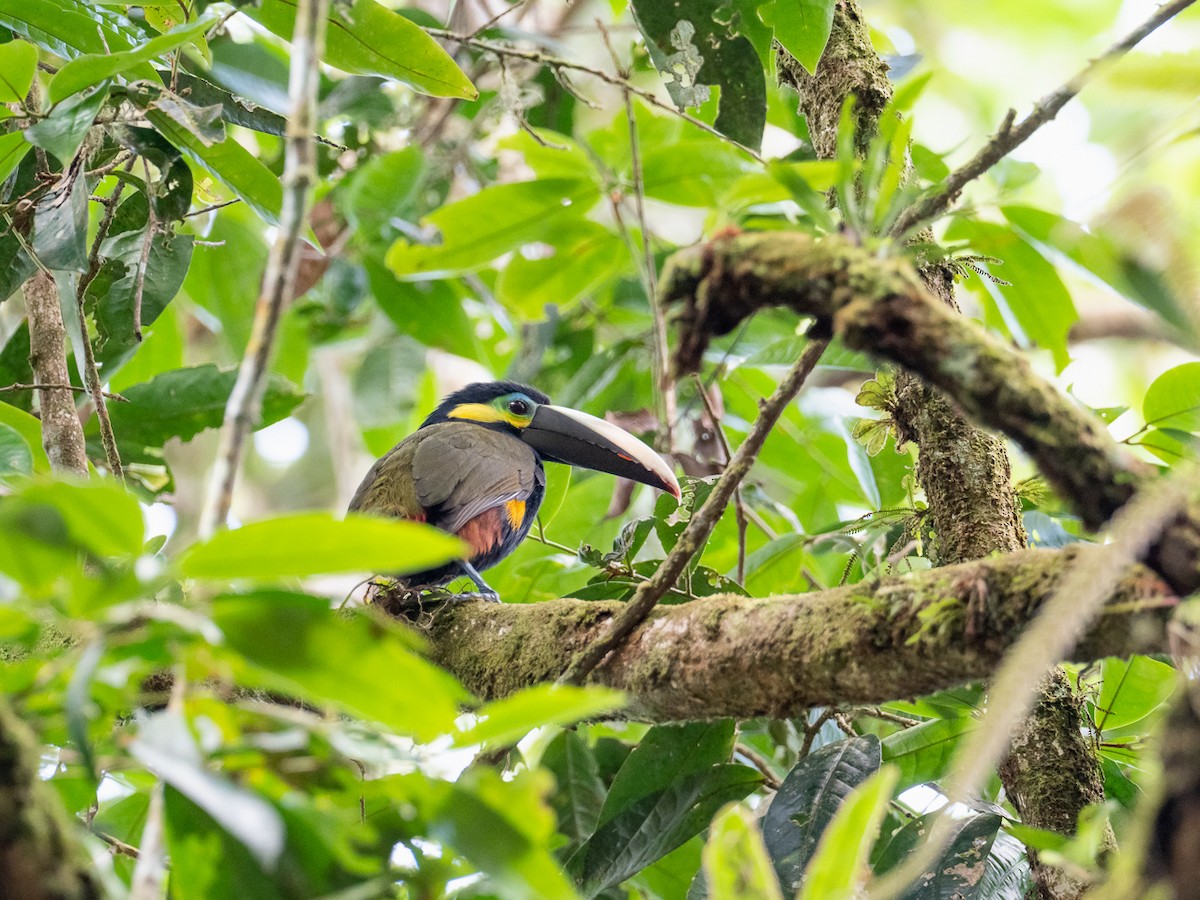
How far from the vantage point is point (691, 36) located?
255cm

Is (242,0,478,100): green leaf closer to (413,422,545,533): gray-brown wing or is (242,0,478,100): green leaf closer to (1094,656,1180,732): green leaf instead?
(413,422,545,533): gray-brown wing

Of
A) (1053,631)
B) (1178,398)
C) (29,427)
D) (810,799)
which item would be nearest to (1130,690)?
(1178,398)

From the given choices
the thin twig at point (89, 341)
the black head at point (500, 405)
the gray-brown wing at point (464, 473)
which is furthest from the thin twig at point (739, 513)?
the thin twig at point (89, 341)

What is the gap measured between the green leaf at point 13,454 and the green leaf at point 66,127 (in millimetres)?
597

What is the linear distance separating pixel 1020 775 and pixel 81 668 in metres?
1.66

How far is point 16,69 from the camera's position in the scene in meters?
2.08

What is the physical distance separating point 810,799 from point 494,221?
1.63 meters

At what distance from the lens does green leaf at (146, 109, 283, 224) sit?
219cm

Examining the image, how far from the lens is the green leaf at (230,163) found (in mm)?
2189

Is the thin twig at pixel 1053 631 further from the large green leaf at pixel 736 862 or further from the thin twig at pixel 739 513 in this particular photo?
the thin twig at pixel 739 513

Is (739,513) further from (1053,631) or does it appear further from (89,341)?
(1053,631)

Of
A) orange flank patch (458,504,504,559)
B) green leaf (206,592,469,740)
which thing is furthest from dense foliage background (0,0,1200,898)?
orange flank patch (458,504,504,559)

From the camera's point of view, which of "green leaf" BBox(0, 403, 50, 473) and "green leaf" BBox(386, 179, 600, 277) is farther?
"green leaf" BBox(386, 179, 600, 277)

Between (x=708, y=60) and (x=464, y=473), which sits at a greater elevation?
(x=708, y=60)
